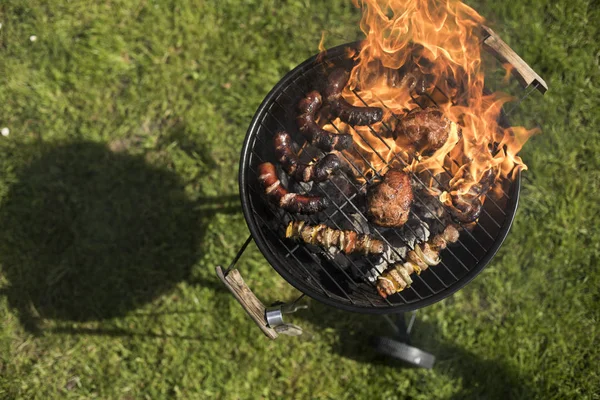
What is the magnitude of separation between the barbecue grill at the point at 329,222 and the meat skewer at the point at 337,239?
0.16 meters

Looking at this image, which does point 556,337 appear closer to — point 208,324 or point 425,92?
point 425,92

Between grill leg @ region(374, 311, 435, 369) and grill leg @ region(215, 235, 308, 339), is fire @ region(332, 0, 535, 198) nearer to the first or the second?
grill leg @ region(215, 235, 308, 339)

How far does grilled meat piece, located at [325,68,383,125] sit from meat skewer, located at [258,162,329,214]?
23.7 inches

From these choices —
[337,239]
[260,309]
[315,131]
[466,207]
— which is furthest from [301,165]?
[466,207]

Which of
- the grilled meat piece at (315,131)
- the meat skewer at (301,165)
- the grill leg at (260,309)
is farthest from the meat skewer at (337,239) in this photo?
the grilled meat piece at (315,131)

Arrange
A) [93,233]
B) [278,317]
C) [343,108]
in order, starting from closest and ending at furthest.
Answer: [278,317] → [343,108] → [93,233]

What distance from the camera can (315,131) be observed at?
10.5ft

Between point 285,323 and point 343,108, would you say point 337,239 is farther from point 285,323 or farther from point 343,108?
point 343,108

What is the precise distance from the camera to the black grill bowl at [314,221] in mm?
3078

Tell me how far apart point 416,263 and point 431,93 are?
1.27 m

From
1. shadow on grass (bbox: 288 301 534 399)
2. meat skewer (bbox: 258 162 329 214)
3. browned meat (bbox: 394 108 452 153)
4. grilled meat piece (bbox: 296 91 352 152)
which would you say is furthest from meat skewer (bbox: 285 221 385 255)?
shadow on grass (bbox: 288 301 534 399)

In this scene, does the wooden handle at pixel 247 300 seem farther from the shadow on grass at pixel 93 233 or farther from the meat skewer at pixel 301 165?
the shadow on grass at pixel 93 233

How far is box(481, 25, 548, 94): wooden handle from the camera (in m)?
3.15

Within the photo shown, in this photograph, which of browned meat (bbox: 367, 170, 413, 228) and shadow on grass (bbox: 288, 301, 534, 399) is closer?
browned meat (bbox: 367, 170, 413, 228)
